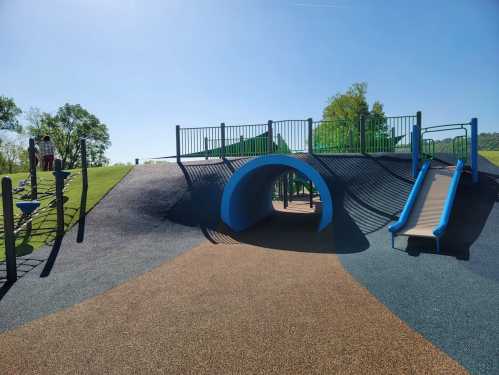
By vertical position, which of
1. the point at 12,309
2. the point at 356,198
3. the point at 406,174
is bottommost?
the point at 12,309

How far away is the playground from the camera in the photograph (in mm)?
3801

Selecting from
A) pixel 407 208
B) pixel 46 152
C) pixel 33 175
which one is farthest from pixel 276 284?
pixel 46 152

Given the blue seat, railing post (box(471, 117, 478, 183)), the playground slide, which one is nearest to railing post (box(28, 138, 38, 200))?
the blue seat

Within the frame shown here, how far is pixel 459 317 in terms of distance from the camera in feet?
14.8

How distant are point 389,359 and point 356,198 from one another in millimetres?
8844

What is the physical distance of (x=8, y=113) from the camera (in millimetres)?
45500

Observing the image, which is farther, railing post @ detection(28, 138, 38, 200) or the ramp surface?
railing post @ detection(28, 138, 38, 200)

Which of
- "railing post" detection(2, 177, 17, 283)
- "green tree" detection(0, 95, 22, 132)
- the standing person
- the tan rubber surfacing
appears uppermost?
"green tree" detection(0, 95, 22, 132)

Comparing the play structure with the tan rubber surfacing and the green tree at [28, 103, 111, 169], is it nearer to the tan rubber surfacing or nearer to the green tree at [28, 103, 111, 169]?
the tan rubber surfacing

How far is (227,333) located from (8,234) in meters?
5.54

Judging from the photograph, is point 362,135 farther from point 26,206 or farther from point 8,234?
point 26,206

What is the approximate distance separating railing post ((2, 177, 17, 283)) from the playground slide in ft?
30.4

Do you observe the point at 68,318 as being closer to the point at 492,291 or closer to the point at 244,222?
the point at 492,291

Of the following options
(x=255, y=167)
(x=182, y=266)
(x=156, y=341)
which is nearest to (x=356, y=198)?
(x=255, y=167)
